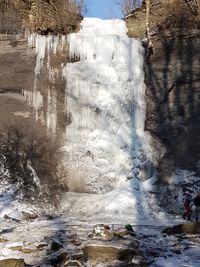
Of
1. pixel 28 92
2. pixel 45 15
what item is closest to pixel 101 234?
pixel 28 92

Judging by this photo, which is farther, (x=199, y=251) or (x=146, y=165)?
(x=146, y=165)

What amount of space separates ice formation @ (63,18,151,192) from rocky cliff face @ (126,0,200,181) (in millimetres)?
499

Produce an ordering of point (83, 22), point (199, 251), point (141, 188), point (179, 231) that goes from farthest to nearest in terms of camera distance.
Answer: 1. point (83, 22)
2. point (141, 188)
3. point (179, 231)
4. point (199, 251)

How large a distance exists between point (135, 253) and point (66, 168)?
8.78 meters

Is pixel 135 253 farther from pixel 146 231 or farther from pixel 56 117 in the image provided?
pixel 56 117

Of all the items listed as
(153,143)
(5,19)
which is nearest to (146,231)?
(153,143)

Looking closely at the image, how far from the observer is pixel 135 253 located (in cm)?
916

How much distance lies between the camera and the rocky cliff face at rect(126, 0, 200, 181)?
59.2ft

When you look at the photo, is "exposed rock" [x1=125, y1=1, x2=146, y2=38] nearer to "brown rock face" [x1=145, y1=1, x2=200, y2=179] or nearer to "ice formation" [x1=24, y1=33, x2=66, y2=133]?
"brown rock face" [x1=145, y1=1, x2=200, y2=179]

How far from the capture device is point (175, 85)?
19000mm

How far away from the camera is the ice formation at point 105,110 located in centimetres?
1788

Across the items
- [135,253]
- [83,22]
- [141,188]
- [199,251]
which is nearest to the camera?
[135,253]

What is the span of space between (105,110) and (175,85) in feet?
9.11

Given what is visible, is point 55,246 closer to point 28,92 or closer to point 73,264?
point 73,264
